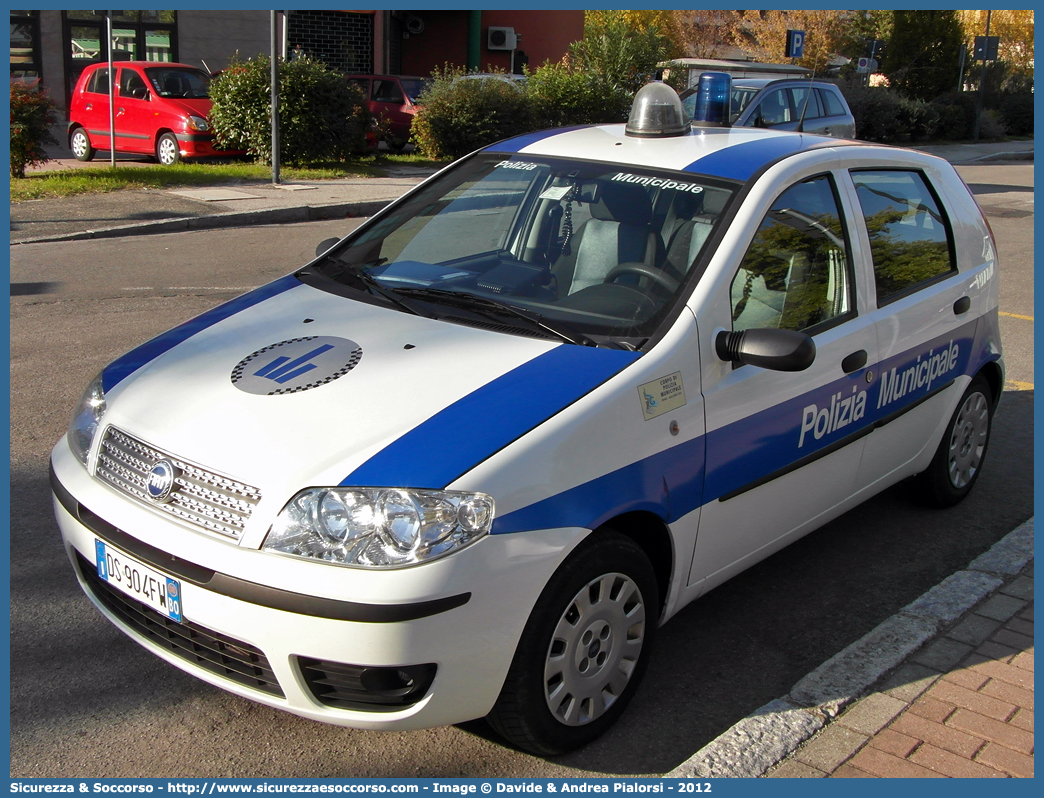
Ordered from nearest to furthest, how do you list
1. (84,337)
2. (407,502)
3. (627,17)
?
(407,502)
(84,337)
(627,17)

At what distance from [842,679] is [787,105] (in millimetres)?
13363

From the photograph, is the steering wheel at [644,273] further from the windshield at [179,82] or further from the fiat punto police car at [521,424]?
the windshield at [179,82]

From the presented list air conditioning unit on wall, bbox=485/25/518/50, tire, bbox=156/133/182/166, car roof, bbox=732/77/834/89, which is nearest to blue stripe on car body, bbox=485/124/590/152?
car roof, bbox=732/77/834/89

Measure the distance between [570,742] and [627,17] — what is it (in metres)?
36.4

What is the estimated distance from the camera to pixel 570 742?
9.68 ft

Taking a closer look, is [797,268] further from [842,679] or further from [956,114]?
[956,114]

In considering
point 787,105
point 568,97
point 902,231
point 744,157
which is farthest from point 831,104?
point 744,157

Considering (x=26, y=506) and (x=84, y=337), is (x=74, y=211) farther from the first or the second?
(x=26, y=506)

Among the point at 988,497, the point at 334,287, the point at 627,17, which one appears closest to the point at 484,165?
the point at 334,287

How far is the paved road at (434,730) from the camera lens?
2.94 m

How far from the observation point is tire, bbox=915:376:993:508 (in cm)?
476

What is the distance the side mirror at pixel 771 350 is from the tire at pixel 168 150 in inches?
595

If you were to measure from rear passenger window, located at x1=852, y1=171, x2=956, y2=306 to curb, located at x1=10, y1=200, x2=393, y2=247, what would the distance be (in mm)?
8971

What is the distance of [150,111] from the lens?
54.1 feet
